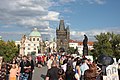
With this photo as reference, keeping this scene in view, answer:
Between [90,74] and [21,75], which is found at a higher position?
[90,74]

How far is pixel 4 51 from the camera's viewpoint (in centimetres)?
11912

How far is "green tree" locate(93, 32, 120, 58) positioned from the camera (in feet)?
256

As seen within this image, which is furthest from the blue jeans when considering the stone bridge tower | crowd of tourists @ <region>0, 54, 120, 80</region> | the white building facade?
the stone bridge tower

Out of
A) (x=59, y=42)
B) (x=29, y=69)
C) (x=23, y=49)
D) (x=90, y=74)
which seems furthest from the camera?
(x=59, y=42)

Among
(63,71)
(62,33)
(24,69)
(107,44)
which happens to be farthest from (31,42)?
(63,71)

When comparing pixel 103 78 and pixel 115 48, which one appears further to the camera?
pixel 115 48

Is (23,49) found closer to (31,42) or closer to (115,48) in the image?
(31,42)

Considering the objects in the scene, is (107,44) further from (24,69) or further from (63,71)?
(63,71)

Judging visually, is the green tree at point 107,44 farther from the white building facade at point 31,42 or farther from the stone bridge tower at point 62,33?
the stone bridge tower at point 62,33

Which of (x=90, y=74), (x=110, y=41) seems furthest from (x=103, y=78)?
(x=110, y=41)

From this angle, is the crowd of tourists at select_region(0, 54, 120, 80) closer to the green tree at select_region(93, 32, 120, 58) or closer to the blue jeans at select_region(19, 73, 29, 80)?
the blue jeans at select_region(19, 73, 29, 80)

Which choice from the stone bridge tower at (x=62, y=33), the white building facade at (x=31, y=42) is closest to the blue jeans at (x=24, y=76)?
the white building facade at (x=31, y=42)

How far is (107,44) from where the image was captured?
253ft

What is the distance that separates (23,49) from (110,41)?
93.0 m
